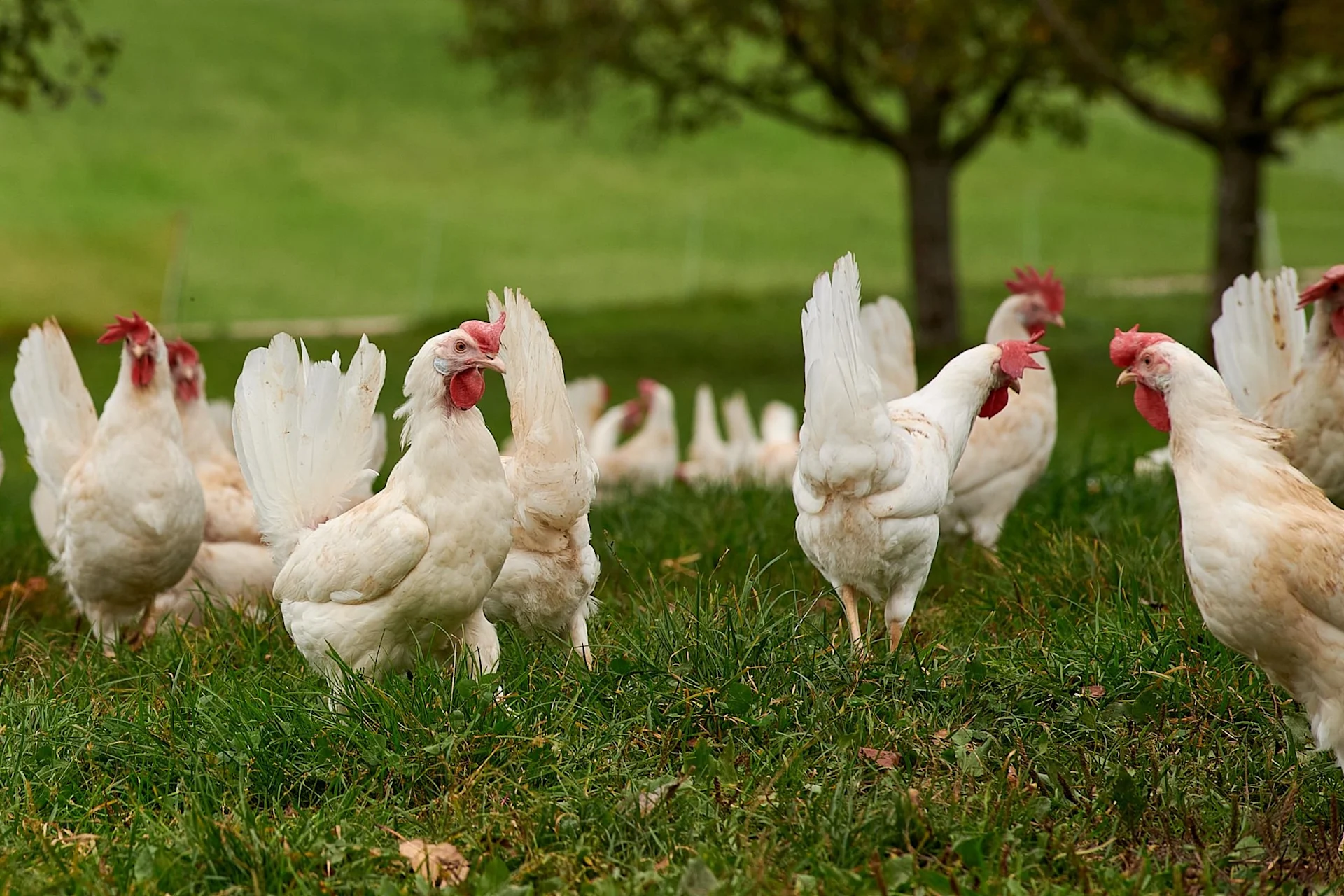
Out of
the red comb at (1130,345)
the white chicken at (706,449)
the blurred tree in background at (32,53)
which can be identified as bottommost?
the white chicken at (706,449)

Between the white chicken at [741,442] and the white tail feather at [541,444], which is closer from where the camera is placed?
the white tail feather at [541,444]

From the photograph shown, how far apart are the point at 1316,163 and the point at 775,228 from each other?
55.7 ft

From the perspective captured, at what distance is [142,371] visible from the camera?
5.48 meters

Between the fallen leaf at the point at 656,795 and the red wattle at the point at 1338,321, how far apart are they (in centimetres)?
302

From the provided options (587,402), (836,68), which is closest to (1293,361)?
(587,402)

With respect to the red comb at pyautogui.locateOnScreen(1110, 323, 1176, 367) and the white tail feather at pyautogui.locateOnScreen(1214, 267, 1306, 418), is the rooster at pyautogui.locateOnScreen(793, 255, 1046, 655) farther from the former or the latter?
the white tail feather at pyautogui.locateOnScreen(1214, 267, 1306, 418)

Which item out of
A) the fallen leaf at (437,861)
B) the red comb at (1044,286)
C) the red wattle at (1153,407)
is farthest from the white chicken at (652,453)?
the fallen leaf at (437,861)

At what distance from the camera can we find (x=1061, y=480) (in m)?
6.80

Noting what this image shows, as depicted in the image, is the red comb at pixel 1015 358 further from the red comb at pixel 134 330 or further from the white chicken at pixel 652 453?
the white chicken at pixel 652 453

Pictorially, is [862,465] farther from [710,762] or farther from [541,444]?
[710,762]

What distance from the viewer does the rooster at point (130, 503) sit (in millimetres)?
5332

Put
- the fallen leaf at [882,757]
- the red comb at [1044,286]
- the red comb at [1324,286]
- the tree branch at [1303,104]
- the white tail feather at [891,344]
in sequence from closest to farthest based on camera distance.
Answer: the fallen leaf at [882,757] < the red comb at [1324,286] < the white tail feather at [891,344] < the red comb at [1044,286] < the tree branch at [1303,104]

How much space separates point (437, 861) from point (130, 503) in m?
2.61

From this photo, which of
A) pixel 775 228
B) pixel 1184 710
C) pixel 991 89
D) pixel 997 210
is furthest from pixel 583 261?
pixel 1184 710
